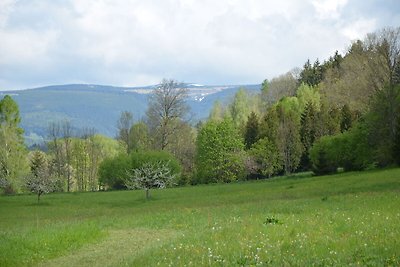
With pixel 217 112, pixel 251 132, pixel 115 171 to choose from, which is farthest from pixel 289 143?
pixel 217 112

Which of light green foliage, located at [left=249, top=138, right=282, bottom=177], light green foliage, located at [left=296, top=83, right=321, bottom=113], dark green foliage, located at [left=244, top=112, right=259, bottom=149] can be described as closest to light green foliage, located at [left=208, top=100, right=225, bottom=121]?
light green foliage, located at [left=296, top=83, right=321, bottom=113]

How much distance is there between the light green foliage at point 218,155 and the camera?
288 ft

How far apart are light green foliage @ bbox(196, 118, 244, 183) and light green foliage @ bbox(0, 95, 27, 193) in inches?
1174

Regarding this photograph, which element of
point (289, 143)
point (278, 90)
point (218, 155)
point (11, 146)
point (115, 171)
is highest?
point (278, 90)

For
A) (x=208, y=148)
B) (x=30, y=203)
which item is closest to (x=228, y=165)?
(x=208, y=148)

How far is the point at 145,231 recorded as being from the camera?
22.0 m

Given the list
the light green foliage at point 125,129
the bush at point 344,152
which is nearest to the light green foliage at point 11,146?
the light green foliage at point 125,129

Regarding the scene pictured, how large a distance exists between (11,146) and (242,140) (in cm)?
4039

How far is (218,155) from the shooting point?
88062 millimetres

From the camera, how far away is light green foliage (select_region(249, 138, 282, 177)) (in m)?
88.4

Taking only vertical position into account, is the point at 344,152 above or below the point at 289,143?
below

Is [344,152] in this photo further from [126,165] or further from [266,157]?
[126,165]

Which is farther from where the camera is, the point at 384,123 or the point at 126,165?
the point at 126,165

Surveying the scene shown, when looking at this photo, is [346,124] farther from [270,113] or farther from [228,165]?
[228,165]
